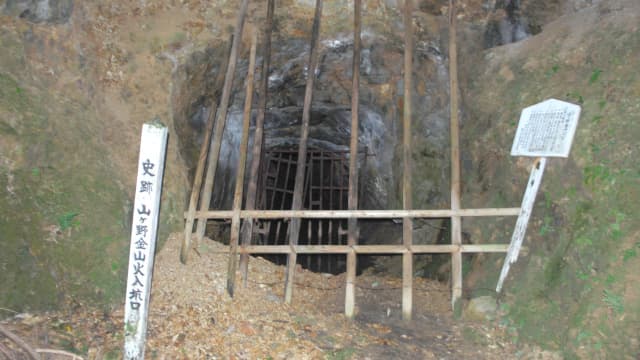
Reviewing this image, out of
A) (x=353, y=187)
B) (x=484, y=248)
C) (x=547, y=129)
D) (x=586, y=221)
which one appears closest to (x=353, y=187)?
(x=353, y=187)

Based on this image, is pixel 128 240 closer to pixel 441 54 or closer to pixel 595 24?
pixel 441 54

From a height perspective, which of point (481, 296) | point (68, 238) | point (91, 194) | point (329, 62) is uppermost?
point (329, 62)

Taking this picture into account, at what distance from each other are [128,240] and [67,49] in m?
2.93

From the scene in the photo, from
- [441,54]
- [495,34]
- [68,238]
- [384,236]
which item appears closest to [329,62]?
[441,54]

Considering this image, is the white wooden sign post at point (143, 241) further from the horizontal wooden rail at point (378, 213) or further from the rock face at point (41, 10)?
the rock face at point (41, 10)

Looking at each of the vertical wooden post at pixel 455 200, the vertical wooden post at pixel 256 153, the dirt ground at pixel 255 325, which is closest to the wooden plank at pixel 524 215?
→ the vertical wooden post at pixel 455 200

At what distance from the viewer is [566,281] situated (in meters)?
6.14

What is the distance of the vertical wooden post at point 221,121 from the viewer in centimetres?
739

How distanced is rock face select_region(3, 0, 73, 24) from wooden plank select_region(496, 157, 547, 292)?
6567 mm

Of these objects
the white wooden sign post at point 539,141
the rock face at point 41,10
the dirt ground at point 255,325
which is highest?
the rock face at point 41,10

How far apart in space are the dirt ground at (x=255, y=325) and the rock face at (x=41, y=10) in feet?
11.2

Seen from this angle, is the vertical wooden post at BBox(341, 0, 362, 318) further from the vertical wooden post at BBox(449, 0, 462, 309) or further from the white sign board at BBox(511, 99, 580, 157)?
the white sign board at BBox(511, 99, 580, 157)

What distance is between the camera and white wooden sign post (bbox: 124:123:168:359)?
4.98 m

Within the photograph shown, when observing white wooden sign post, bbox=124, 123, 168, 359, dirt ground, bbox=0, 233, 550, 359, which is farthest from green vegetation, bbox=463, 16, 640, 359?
white wooden sign post, bbox=124, 123, 168, 359
